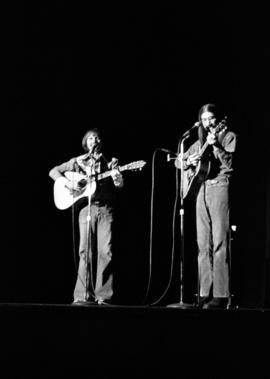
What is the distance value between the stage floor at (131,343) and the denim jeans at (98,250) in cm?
163

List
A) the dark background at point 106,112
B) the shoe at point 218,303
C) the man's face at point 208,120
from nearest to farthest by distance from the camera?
the shoe at point 218,303, the man's face at point 208,120, the dark background at point 106,112

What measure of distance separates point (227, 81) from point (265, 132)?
103cm

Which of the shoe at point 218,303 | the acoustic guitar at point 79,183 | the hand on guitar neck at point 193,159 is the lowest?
the shoe at point 218,303

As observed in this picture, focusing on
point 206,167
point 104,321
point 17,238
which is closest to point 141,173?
point 17,238

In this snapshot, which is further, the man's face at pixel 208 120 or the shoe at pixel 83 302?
the shoe at pixel 83 302

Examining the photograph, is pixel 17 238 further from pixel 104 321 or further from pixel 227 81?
pixel 104 321

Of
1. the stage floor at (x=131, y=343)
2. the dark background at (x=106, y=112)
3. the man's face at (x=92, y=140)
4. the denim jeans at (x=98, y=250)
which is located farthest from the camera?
the dark background at (x=106, y=112)

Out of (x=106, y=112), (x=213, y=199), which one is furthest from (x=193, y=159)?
(x=106, y=112)

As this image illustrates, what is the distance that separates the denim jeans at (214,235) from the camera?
4781mm

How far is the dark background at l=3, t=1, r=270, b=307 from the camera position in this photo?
255 inches

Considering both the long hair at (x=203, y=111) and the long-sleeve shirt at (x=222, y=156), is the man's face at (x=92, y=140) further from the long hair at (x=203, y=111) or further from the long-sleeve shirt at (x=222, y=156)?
the long hair at (x=203, y=111)

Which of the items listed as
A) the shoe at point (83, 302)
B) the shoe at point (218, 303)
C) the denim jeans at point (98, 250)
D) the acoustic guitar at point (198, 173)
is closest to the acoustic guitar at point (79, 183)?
the denim jeans at point (98, 250)

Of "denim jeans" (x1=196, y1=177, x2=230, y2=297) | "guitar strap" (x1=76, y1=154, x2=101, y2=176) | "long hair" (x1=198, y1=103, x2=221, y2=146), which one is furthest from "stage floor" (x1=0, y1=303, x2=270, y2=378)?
"guitar strap" (x1=76, y1=154, x2=101, y2=176)

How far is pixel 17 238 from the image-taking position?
22.2 ft
